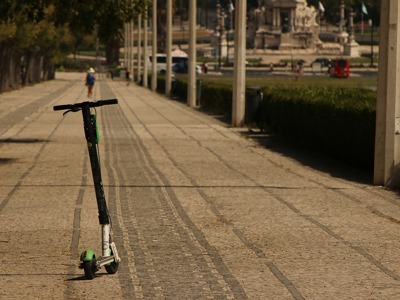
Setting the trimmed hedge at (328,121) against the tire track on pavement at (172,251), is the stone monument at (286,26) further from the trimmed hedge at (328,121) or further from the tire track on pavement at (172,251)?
the tire track on pavement at (172,251)

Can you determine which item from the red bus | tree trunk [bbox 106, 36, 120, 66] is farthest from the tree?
tree trunk [bbox 106, 36, 120, 66]

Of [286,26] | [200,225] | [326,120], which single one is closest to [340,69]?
[286,26]

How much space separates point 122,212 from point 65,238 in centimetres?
226

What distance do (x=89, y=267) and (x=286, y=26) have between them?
162184 millimetres

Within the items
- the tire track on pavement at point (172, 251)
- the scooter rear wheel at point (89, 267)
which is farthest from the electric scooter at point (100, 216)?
the tire track on pavement at point (172, 251)

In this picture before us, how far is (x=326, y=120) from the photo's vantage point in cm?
2428

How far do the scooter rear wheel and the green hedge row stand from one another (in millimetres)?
10923

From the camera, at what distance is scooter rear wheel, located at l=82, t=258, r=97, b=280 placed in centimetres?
1006

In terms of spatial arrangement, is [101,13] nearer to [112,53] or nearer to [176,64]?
[176,64]

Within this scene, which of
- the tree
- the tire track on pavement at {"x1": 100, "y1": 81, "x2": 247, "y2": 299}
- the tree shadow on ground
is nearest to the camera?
the tire track on pavement at {"x1": 100, "y1": 81, "x2": 247, "y2": 299}

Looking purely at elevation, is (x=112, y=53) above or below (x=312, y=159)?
below

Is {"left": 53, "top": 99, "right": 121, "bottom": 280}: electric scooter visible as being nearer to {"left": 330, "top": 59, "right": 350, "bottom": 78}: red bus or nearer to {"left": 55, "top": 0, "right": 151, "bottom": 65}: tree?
{"left": 55, "top": 0, "right": 151, "bottom": 65}: tree

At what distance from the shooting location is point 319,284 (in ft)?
33.0

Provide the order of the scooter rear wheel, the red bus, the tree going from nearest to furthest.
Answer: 1. the scooter rear wheel
2. the tree
3. the red bus
